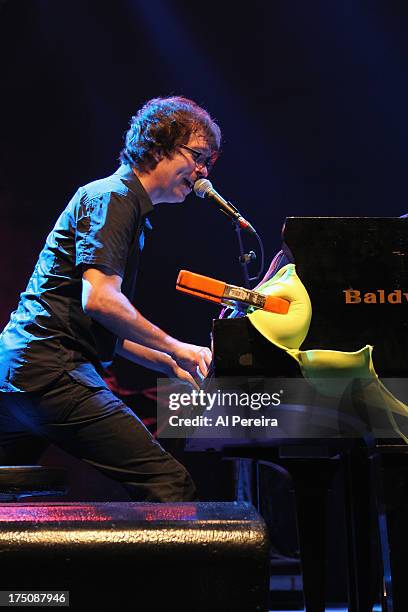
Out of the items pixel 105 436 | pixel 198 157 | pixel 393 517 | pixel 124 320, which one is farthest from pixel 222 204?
pixel 393 517

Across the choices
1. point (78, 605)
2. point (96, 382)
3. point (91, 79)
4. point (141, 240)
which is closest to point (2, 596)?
point (78, 605)

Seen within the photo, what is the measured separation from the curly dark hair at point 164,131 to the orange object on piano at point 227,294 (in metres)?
1.06

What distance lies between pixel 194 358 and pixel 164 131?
3.13ft

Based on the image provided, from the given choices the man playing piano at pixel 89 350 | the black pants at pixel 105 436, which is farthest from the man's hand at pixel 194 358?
the black pants at pixel 105 436

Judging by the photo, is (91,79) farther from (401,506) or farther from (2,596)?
(2,596)

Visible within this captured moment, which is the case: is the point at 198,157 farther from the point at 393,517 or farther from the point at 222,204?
the point at 393,517

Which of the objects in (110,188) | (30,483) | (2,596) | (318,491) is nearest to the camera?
(2,596)

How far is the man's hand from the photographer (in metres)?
1.97

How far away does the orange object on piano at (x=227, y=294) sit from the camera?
161 centimetres

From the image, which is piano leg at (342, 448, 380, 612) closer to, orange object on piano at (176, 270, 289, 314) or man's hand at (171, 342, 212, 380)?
man's hand at (171, 342, 212, 380)

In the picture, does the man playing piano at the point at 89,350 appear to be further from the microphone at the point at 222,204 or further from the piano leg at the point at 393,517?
the piano leg at the point at 393,517

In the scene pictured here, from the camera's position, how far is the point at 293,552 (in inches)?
150

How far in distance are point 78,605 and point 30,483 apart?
0.98 m

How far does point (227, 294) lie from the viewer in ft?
5.32
